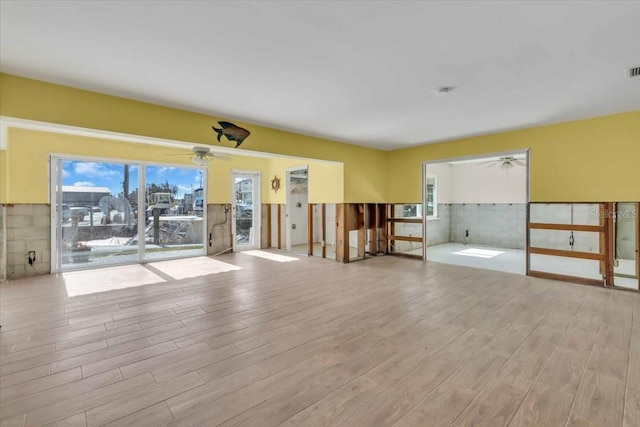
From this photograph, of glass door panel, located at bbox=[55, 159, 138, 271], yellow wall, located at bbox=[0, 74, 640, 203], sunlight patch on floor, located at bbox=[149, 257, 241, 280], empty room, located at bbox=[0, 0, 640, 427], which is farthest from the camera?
glass door panel, located at bbox=[55, 159, 138, 271]

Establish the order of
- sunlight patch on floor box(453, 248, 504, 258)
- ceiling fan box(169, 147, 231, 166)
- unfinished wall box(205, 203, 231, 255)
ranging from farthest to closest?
unfinished wall box(205, 203, 231, 255)
sunlight patch on floor box(453, 248, 504, 258)
ceiling fan box(169, 147, 231, 166)

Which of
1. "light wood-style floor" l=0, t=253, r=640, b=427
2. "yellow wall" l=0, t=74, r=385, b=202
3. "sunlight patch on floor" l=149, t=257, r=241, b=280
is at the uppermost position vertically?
"yellow wall" l=0, t=74, r=385, b=202

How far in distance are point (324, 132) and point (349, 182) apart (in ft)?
4.87

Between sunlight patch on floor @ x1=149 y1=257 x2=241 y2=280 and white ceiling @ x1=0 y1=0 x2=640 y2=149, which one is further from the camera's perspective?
sunlight patch on floor @ x1=149 y1=257 x2=241 y2=280

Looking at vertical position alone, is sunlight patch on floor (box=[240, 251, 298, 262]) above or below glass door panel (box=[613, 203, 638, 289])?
below

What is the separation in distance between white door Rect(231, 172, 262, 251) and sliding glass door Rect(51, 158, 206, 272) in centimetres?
88

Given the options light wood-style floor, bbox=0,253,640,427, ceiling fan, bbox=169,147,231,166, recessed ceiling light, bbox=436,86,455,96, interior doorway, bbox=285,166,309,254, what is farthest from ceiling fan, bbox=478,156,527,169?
ceiling fan, bbox=169,147,231,166

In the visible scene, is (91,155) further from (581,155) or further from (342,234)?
(581,155)

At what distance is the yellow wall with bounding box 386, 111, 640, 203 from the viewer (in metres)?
4.00

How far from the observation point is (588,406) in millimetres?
1732

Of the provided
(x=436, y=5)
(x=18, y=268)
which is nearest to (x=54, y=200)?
(x=18, y=268)

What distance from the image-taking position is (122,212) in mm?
5992

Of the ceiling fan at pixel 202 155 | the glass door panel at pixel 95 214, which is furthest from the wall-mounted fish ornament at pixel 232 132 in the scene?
the glass door panel at pixel 95 214

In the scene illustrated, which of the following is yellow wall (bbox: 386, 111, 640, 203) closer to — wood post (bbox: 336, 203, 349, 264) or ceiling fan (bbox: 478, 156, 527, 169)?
ceiling fan (bbox: 478, 156, 527, 169)
